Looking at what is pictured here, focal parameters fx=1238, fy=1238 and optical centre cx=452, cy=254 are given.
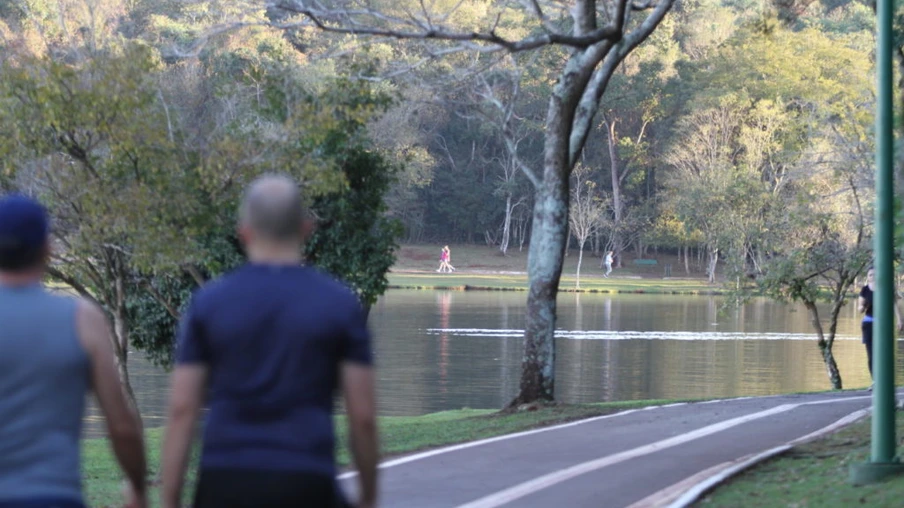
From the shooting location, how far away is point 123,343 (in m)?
14.4

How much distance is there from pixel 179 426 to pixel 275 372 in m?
0.45

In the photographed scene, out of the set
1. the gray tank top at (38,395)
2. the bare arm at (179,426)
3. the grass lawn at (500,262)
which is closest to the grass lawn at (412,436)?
the bare arm at (179,426)

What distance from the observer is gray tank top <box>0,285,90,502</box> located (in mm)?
3576

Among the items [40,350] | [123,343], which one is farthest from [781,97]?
[40,350]

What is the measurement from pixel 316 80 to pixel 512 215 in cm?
5537

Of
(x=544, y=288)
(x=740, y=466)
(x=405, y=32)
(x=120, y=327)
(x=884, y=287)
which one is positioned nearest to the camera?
(x=884, y=287)

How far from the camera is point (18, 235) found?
12.3 feet

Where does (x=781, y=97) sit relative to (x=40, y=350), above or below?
above

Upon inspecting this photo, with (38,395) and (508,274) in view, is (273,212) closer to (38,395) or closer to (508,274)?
(38,395)

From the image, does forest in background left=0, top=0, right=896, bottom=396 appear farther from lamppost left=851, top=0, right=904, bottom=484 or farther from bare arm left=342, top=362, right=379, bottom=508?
bare arm left=342, top=362, right=379, bottom=508

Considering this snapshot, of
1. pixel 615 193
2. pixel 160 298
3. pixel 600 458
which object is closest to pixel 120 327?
pixel 160 298

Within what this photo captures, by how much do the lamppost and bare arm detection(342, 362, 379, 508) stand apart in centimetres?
627

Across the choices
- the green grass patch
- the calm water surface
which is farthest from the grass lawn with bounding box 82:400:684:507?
the green grass patch

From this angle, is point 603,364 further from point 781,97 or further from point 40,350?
point 781,97
